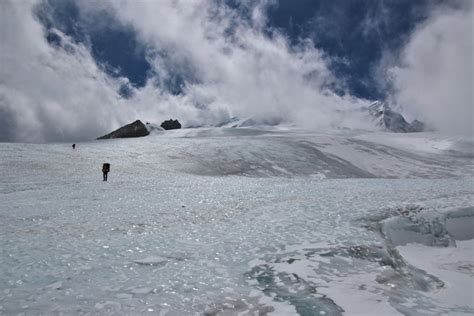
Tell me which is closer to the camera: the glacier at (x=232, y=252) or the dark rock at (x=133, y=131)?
the glacier at (x=232, y=252)

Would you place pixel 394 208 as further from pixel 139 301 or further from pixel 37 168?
pixel 37 168

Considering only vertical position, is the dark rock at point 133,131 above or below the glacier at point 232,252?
above

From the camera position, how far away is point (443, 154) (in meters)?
66.5

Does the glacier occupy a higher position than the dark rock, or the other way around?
the dark rock

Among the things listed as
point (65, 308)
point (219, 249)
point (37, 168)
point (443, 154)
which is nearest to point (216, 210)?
point (219, 249)

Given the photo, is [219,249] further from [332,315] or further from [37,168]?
[37,168]

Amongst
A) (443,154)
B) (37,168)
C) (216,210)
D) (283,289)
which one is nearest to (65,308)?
(283,289)

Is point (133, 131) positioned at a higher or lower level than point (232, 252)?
higher

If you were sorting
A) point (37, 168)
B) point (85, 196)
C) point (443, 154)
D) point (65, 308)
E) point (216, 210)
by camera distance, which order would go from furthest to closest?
point (443, 154), point (37, 168), point (85, 196), point (216, 210), point (65, 308)

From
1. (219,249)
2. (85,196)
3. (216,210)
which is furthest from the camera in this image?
(85,196)

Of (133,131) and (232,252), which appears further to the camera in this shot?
(133,131)

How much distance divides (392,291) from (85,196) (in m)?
17.2

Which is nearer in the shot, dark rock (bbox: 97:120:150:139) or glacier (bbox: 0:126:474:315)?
glacier (bbox: 0:126:474:315)

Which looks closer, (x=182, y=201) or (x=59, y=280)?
(x=59, y=280)
